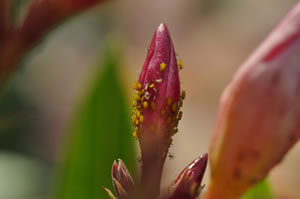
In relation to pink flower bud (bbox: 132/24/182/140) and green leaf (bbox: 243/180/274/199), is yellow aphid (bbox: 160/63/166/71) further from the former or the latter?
green leaf (bbox: 243/180/274/199)

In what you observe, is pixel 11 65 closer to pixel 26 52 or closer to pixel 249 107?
pixel 26 52

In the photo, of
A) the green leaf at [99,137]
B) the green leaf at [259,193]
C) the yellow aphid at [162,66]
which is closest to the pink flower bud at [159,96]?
the yellow aphid at [162,66]

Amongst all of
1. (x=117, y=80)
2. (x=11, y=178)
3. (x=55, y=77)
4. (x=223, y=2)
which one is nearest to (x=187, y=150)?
(x=55, y=77)

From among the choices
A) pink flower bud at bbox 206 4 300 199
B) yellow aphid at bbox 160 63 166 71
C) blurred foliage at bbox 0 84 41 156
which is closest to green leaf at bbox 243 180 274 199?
pink flower bud at bbox 206 4 300 199

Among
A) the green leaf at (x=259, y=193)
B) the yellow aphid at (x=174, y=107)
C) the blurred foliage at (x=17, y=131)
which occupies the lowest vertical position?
the green leaf at (x=259, y=193)

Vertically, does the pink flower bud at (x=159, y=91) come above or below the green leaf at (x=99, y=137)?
below

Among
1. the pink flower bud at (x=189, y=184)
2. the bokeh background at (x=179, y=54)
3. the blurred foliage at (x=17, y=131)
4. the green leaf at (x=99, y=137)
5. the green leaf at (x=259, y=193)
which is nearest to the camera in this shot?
the pink flower bud at (x=189, y=184)

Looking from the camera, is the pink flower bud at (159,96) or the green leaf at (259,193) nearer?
the pink flower bud at (159,96)

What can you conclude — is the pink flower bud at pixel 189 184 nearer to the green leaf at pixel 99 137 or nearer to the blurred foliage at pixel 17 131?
the green leaf at pixel 99 137
